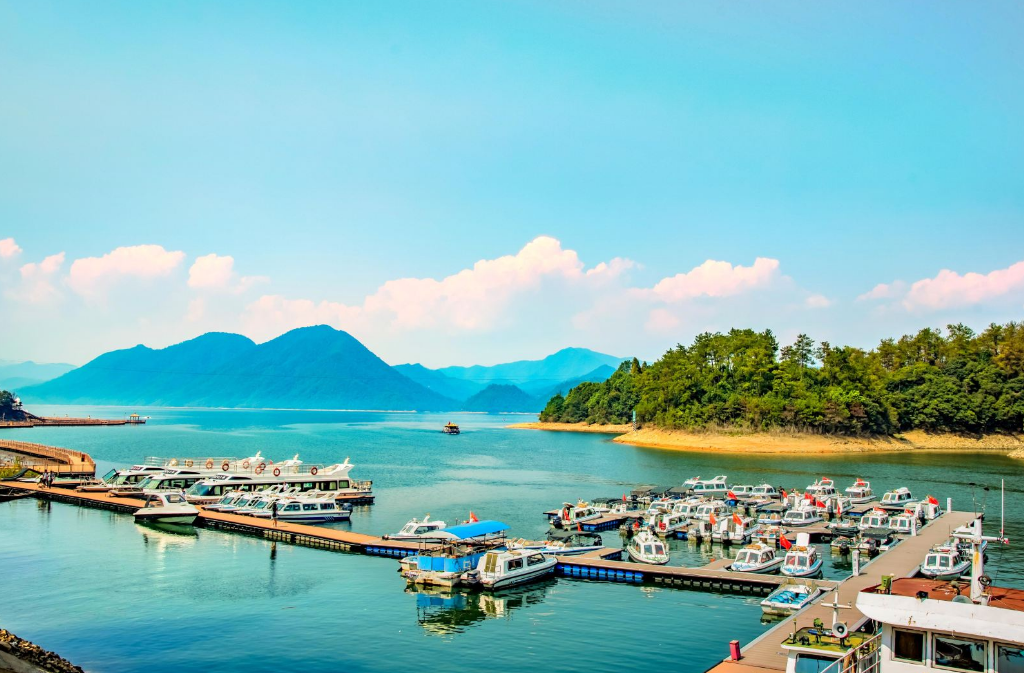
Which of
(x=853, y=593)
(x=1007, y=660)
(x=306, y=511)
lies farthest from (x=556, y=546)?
(x=1007, y=660)

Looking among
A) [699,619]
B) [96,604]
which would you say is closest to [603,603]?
[699,619]

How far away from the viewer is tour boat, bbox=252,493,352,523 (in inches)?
2655

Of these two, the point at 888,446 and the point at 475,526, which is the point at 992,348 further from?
the point at 475,526

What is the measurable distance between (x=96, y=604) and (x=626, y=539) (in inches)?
1463

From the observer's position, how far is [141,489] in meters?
78.6

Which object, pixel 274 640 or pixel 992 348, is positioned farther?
pixel 992 348

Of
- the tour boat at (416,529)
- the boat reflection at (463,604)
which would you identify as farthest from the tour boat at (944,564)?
the tour boat at (416,529)

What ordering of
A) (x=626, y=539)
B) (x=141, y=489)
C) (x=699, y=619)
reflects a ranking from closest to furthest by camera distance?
(x=699, y=619)
(x=626, y=539)
(x=141, y=489)

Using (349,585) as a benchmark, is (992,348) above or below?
above

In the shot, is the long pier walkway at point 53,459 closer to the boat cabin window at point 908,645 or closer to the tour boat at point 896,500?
the tour boat at point 896,500

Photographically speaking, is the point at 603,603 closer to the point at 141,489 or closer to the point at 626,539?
the point at 626,539

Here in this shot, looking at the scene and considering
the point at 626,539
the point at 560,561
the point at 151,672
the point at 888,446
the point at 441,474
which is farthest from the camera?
the point at 888,446

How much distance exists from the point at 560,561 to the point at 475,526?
5936 millimetres

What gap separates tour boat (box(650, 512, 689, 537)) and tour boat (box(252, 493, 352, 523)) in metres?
27.9
